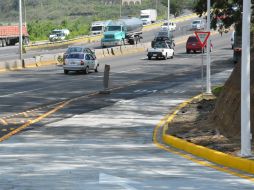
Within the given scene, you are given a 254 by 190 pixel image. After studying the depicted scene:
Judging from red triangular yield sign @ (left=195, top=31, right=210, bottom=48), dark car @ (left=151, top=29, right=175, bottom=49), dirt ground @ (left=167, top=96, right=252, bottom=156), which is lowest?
dirt ground @ (left=167, top=96, right=252, bottom=156)

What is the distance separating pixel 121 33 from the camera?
76312mm

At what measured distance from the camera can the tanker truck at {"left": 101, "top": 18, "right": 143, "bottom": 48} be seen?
245ft

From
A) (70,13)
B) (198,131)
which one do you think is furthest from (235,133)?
(70,13)

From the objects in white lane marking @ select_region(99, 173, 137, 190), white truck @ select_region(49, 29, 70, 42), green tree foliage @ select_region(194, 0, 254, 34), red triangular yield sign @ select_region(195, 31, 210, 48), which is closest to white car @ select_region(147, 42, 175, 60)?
green tree foliage @ select_region(194, 0, 254, 34)

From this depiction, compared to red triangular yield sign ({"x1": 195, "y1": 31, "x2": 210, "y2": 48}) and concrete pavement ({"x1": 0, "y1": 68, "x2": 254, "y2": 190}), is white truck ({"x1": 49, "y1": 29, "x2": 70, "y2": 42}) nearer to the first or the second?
red triangular yield sign ({"x1": 195, "y1": 31, "x2": 210, "y2": 48})

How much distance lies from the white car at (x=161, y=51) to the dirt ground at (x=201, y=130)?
34.8 m

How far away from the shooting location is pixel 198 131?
681 inches

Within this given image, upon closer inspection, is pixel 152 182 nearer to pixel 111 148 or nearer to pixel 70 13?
pixel 111 148

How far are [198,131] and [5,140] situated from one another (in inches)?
202

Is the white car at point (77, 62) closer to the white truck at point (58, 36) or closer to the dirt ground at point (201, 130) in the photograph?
the dirt ground at point (201, 130)

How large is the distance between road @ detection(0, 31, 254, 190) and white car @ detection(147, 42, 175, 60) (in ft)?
51.0

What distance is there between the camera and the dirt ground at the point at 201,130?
14.4 m

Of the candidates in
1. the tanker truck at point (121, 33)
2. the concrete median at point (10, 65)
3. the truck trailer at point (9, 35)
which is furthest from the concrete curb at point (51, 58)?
the truck trailer at point (9, 35)

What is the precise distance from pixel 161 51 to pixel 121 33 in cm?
1646
